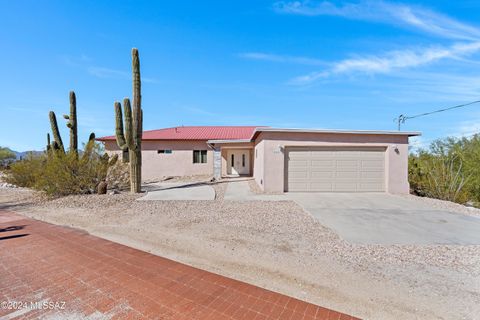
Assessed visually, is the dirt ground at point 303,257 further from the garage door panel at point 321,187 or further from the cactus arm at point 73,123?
the cactus arm at point 73,123

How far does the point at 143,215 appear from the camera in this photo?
7.43 metres

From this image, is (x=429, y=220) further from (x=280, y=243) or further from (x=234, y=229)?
(x=234, y=229)

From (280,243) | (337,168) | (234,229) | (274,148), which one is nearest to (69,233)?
(234,229)

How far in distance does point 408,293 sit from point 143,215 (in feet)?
23.0

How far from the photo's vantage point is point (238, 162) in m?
21.1

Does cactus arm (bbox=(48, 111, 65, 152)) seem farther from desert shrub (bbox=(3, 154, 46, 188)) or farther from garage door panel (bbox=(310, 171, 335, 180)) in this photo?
garage door panel (bbox=(310, 171, 335, 180))

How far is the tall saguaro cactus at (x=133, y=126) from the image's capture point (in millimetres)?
10797

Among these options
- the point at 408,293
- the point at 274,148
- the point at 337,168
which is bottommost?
the point at 408,293

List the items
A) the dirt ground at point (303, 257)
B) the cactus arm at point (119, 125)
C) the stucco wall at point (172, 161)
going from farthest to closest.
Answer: the stucco wall at point (172, 161) → the cactus arm at point (119, 125) → the dirt ground at point (303, 257)

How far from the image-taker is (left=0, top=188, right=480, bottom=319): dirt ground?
120 inches

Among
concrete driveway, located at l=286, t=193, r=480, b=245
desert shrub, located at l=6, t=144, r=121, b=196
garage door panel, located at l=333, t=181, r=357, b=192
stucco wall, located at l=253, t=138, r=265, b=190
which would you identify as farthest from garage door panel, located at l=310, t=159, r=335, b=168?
desert shrub, located at l=6, t=144, r=121, b=196

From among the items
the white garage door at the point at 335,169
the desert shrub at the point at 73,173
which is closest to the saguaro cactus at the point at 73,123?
the desert shrub at the point at 73,173

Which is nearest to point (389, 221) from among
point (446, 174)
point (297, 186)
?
point (297, 186)

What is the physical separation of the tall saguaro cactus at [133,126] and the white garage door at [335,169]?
765cm
